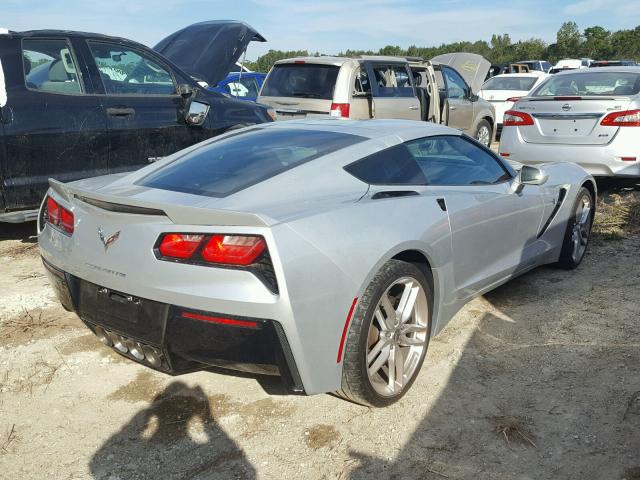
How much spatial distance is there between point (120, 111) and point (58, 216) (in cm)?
266

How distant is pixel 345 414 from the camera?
2971mm

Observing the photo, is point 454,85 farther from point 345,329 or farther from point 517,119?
point 345,329

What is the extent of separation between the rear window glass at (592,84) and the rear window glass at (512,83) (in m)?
7.01

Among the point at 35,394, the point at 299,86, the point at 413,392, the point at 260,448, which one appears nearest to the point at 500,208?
the point at 413,392

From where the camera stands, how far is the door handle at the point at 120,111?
5.48 m

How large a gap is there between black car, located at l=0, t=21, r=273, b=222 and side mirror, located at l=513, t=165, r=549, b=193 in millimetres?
3001

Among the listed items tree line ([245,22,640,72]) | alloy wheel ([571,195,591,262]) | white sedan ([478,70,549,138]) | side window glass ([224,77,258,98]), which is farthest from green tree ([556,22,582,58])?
alloy wheel ([571,195,591,262])

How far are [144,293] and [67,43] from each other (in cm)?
369

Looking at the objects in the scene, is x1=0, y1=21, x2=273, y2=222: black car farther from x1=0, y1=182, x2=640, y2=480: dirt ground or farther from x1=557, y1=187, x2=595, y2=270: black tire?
x1=557, y1=187, x2=595, y2=270: black tire

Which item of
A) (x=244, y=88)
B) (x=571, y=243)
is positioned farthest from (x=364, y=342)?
(x=244, y=88)

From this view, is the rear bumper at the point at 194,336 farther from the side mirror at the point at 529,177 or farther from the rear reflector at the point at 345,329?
the side mirror at the point at 529,177

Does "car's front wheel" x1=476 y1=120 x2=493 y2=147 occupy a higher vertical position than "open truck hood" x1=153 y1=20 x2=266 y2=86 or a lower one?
lower

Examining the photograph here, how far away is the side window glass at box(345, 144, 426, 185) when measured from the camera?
10.4 feet

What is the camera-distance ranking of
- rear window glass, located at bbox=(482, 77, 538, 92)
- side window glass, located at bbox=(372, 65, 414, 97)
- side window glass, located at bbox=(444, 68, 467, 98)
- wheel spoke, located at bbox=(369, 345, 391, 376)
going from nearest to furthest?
wheel spoke, located at bbox=(369, 345, 391, 376), side window glass, located at bbox=(372, 65, 414, 97), side window glass, located at bbox=(444, 68, 467, 98), rear window glass, located at bbox=(482, 77, 538, 92)
